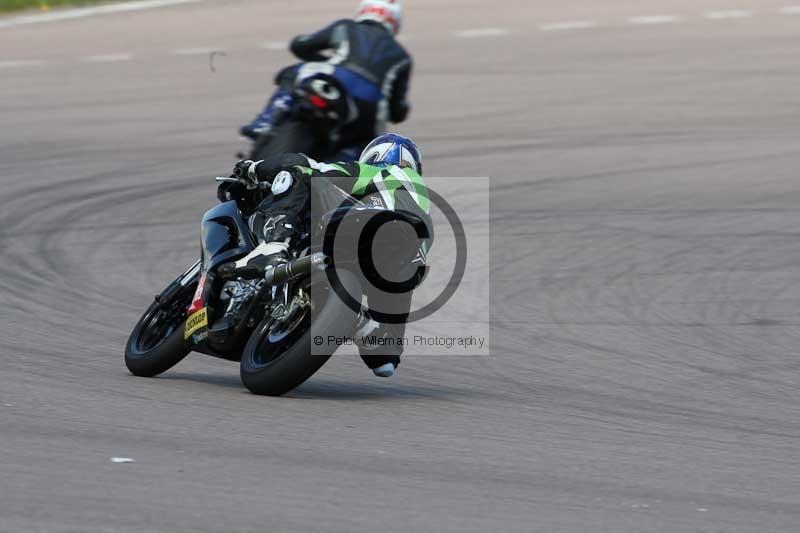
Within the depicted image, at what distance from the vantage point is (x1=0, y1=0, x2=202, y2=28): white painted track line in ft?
72.0

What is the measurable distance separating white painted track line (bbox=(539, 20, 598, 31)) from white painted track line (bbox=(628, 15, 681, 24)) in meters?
0.63

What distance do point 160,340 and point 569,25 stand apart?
15.0 metres

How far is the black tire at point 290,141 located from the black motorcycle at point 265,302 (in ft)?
6.72

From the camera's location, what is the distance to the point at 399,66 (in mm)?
9016

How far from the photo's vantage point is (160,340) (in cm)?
710

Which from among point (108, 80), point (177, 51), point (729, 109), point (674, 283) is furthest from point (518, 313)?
point (177, 51)

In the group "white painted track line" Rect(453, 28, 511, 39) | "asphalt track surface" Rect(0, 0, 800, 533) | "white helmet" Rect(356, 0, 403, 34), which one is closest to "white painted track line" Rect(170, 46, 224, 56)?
"asphalt track surface" Rect(0, 0, 800, 533)

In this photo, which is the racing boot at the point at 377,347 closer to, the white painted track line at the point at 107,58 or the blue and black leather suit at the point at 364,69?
the blue and black leather suit at the point at 364,69

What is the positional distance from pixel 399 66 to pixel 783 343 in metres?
2.64

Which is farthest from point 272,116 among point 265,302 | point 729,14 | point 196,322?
point 729,14

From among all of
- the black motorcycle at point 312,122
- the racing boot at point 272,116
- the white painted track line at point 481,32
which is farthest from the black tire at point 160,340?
the white painted track line at point 481,32

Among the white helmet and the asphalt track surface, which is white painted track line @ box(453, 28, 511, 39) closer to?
the asphalt track surface

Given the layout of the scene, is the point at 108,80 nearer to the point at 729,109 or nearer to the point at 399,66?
the point at 729,109

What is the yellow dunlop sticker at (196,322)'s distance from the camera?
6656 millimetres
